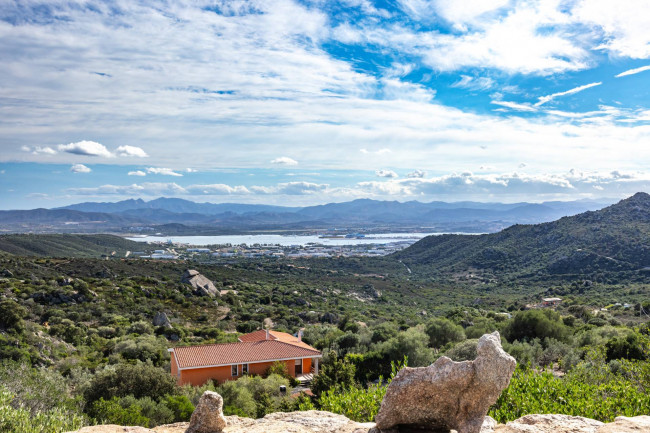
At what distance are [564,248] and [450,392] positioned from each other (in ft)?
258

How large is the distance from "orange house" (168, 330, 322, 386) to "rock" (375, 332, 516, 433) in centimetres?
1573

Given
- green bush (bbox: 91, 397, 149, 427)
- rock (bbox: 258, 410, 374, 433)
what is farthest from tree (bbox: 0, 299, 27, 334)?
rock (bbox: 258, 410, 374, 433)

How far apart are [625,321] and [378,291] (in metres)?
36.6

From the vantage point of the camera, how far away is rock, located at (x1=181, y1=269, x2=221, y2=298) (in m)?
46.4

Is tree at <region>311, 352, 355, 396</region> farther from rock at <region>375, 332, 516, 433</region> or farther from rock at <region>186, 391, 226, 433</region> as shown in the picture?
rock at <region>375, 332, 516, 433</region>

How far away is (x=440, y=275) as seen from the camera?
8519 cm

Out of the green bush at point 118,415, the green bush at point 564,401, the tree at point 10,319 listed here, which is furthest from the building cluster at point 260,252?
the green bush at point 564,401

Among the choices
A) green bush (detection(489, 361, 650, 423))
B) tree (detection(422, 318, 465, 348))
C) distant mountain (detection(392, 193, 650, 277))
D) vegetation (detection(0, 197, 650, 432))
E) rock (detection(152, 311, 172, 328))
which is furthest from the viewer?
distant mountain (detection(392, 193, 650, 277))

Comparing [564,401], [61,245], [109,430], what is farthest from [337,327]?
[61,245]

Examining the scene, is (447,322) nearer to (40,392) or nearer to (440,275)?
(40,392)

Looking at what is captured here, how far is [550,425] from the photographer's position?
5.93m

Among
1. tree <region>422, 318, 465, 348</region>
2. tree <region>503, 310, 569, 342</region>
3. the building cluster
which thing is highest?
tree <region>503, 310, 569, 342</region>

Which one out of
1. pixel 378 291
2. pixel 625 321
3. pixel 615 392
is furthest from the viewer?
pixel 378 291

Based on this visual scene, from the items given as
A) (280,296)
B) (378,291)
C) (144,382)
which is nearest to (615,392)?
(144,382)
